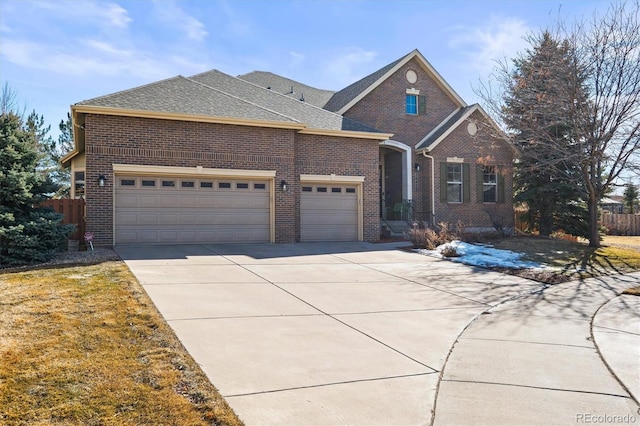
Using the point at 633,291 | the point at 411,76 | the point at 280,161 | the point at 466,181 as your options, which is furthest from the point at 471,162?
the point at 633,291

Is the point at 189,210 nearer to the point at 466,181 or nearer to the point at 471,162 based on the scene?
the point at 466,181

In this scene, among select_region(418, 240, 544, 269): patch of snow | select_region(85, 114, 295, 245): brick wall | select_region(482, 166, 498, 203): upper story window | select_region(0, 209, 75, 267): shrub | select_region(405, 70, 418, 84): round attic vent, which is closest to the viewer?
select_region(0, 209, 75, 267): shrub

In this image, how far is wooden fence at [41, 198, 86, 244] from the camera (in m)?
13.8

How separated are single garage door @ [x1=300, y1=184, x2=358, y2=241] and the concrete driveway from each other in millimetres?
5293

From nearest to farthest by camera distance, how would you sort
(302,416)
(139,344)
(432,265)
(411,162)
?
1. (302,416)
2. (139,344)
3. (432,265)
4. (411,162)

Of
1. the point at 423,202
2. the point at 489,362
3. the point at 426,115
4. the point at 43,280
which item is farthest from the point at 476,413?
the point at 426,115

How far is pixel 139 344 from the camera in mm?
4879

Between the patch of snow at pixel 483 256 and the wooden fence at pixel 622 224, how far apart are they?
20505mm

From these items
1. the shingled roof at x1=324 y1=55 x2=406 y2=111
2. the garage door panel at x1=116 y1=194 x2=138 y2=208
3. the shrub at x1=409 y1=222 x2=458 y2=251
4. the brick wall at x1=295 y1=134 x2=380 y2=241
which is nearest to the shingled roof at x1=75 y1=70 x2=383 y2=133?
the brick wall at x1=295 y1=134 x2=380 y2=241

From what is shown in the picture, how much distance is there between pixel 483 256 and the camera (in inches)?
549

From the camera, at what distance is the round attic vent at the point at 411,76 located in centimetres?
2212

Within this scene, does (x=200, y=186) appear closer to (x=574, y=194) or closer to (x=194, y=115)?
(x=194, y=115)

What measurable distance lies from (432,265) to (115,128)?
32.3 ft

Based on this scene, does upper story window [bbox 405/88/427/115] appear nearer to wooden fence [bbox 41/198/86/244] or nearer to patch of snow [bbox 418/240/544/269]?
patch of snow [bbox 418/240/544/269]
